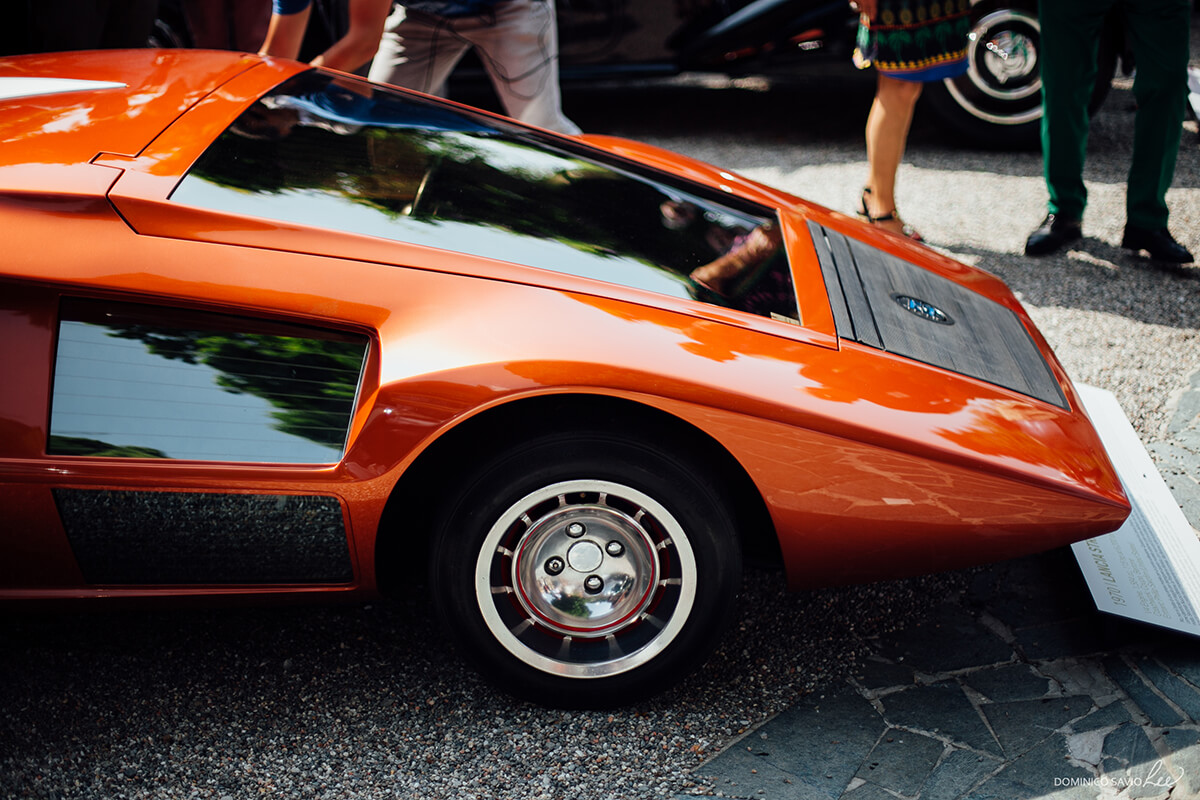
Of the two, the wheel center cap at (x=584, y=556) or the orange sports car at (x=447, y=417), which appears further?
the wheel center cap at (x=584, y=556)

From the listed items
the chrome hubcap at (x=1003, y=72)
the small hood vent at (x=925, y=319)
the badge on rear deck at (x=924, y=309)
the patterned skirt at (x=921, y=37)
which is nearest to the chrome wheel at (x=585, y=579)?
the small hood vent at (x=925, y=319)

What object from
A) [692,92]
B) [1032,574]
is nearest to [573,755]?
[1032,574]

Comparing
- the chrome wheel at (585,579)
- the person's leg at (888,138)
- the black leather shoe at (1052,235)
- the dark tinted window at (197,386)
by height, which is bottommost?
the chrome wheel at (585,579)

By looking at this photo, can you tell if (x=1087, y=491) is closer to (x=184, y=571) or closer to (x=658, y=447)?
(x=658, y=447)

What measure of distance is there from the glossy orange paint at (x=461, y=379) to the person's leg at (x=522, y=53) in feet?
5.44

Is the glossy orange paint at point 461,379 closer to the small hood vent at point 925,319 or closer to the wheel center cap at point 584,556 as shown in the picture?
the small hood vent at point 925,319

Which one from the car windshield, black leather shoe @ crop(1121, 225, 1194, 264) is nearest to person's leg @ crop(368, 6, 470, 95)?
the car windshield

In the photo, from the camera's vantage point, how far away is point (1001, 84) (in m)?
5.06

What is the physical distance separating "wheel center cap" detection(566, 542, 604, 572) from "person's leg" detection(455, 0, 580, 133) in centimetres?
198

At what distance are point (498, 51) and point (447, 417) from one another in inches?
83.0

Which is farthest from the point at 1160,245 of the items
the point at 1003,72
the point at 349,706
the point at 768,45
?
the point at 349,706

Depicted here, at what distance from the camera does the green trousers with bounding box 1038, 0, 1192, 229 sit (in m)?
3.62

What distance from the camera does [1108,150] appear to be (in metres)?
5.19

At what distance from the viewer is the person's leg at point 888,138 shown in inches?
155
